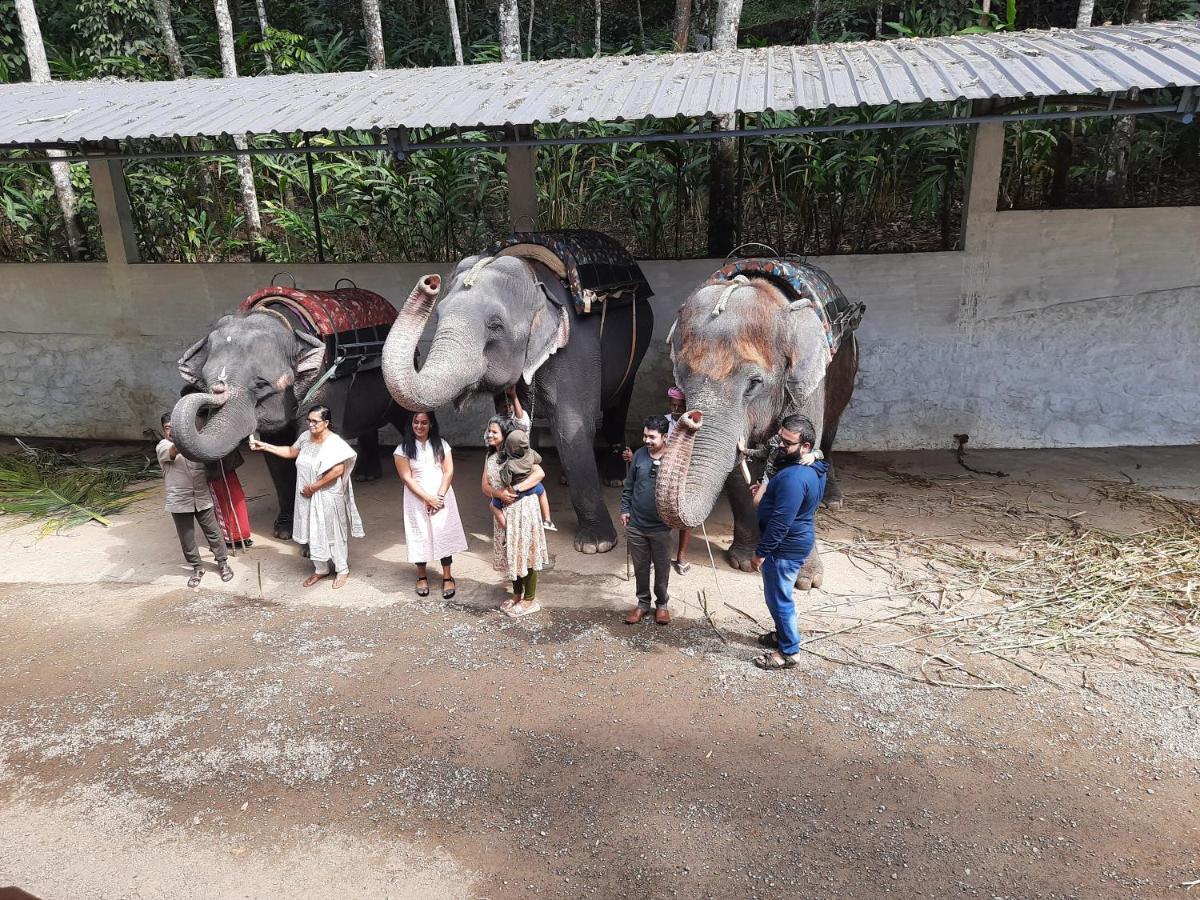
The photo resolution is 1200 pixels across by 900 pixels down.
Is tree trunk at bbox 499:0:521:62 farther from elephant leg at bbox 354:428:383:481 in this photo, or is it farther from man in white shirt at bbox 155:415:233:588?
man in white shirt at bbox 155:415:233:588

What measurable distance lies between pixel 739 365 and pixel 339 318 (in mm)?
2890

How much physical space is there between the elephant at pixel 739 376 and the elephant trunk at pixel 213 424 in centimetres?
258

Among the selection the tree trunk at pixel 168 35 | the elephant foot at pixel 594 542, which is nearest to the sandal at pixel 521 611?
the elephant foot at pixel 594 542

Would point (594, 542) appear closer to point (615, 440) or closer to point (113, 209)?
point (615, 440)

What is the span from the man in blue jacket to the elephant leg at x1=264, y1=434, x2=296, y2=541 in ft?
10.7

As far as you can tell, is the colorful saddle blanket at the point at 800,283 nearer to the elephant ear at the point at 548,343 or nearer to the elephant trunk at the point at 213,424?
the elephant ear at the point at 548,343

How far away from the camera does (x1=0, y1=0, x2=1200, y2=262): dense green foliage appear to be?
7.79m

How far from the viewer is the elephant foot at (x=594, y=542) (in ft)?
18.0

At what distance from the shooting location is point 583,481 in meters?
5.44

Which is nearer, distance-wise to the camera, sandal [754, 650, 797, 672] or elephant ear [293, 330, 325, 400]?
sandal [754, 650, 797, 672]

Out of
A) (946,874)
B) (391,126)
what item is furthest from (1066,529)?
(391,126)

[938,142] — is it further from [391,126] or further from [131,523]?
[131,523]

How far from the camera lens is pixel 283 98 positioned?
256 inches

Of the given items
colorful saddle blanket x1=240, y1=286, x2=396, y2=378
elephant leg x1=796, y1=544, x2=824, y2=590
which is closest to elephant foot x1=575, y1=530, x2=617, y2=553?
elephant leg x1=796, y1=544, x2=824, y2=590
